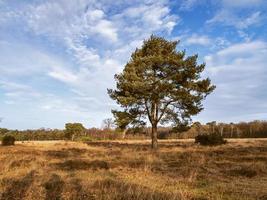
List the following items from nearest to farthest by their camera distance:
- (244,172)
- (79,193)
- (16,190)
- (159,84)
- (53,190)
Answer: (79,193) < (16,190) < (53,190) < (244,172) < (159,84)

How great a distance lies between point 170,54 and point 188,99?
4970 millimetres

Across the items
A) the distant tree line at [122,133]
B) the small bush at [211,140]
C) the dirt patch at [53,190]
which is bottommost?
the dirt patch at [53,190]

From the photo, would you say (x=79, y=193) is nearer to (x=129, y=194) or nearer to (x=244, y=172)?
(x=129, y=194)

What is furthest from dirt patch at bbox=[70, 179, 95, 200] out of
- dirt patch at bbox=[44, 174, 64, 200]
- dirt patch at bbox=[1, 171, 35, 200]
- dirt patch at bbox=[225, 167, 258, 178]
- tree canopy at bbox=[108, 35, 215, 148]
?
tree canopy at bbox=[108, 35, 215, 148]

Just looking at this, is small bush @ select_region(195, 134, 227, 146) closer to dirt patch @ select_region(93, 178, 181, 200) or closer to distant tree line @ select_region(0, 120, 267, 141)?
dirt patch @ select_region(93, 178, 181, 200)

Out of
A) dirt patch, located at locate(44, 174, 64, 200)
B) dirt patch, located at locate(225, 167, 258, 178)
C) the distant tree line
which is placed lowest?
dirt patch, located at locate(44, 174, 64, 200)

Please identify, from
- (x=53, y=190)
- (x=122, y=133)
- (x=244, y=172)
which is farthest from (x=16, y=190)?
(x=122, y=133)

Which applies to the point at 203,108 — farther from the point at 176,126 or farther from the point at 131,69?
the point at 131,69

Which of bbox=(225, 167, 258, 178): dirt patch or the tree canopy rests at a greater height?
the tree canopy

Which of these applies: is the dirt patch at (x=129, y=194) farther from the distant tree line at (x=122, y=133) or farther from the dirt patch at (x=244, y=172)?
the distant tree line at (x=122, y=133)

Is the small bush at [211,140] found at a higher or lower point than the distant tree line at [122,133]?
lower

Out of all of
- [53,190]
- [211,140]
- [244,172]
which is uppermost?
[211,140]

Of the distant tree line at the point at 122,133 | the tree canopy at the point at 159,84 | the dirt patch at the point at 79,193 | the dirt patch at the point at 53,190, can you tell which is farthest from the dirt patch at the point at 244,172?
the distant tree line at the point at 122,133

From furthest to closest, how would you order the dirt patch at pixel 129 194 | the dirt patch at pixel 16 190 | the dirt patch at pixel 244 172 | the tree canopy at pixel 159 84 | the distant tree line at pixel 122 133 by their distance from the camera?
1. the distant tree line at pixel 122 133
2. the tree canopy at pixel 159 84
3. the dirt patch at pixel 244 172
4. the dirt patch at pixel 16 190
5. the dirt patch at pixel 129 194
